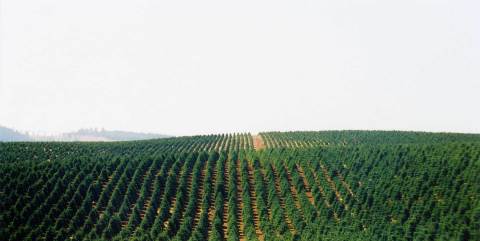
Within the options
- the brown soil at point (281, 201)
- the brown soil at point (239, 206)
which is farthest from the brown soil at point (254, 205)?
the brown soil at point (281, 201)

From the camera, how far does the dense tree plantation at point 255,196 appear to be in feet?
92.4

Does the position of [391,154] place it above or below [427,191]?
above

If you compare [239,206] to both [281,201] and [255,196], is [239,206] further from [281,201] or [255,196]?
[281,201]

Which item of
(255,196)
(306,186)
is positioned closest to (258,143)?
(306,186)

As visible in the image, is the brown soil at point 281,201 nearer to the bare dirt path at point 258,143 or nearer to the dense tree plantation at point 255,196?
the dense tree plantation at point 255,196

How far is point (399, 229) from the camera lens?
2738cm

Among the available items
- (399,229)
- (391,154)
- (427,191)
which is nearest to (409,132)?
(391,154)

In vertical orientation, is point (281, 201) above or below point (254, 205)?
above

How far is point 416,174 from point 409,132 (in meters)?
40.0

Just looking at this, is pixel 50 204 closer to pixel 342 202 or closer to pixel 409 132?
pixel 342 202

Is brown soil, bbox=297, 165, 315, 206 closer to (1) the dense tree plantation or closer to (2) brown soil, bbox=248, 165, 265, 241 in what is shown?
(1) the dense tree plantation

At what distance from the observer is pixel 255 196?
34.8 meters

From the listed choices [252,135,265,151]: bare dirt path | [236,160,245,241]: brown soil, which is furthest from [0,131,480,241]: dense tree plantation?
[252,135,265,151]: bare dirt path

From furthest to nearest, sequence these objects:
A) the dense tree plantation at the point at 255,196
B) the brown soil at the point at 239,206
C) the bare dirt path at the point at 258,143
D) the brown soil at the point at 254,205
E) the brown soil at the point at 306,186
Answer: the bare dirt path at the point at 258,143
the brown soil at the point at 306,186
the brown soil at the point at 239,206
the brown soil at the point at 254,205
the dense tree plantation at the point at 255,196
